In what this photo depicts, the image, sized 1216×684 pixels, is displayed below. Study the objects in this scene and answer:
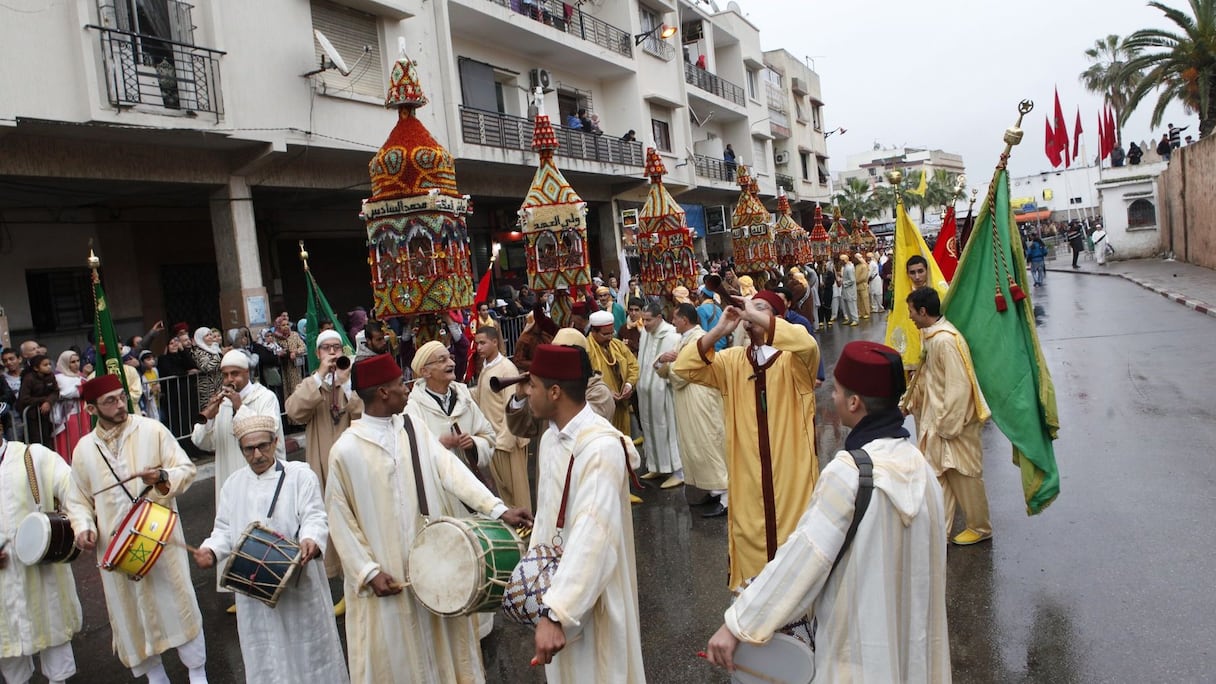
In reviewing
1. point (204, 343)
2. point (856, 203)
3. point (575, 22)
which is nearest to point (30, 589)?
point (204, 343)

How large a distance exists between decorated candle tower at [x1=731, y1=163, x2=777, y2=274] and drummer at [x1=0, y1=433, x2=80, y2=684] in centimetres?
1469

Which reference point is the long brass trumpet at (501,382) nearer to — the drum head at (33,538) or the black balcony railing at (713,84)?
the drum head at (33,538)

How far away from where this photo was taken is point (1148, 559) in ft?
17.0

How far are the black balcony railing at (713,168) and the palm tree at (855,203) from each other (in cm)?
2539

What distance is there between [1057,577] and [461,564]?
3.80 metres

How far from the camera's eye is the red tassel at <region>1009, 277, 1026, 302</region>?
6098 millimetres

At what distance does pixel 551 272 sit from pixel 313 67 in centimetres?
683

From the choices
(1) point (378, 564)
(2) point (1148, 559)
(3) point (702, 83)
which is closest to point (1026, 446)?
(2) point (1148, 559)

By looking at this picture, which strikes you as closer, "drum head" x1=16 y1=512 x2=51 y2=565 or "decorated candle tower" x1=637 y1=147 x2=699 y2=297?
"drum head" x1=16 y1=512 x2=51 y2=565

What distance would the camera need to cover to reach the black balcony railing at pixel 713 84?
27.9 m

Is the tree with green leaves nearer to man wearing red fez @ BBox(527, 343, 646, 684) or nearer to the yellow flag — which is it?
the yellow flag

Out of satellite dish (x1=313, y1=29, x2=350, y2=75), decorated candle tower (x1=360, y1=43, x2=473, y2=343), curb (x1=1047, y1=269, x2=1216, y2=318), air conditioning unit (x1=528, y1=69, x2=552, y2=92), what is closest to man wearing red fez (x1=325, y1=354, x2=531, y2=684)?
decorated candle tower (x1=360, y1=43, x2=473, y2=343)

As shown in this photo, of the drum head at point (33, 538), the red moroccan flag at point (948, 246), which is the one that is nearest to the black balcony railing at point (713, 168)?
the red moroccan flag at point (948, 246)

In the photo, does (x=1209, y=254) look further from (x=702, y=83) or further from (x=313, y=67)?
(x=313, y=67)
